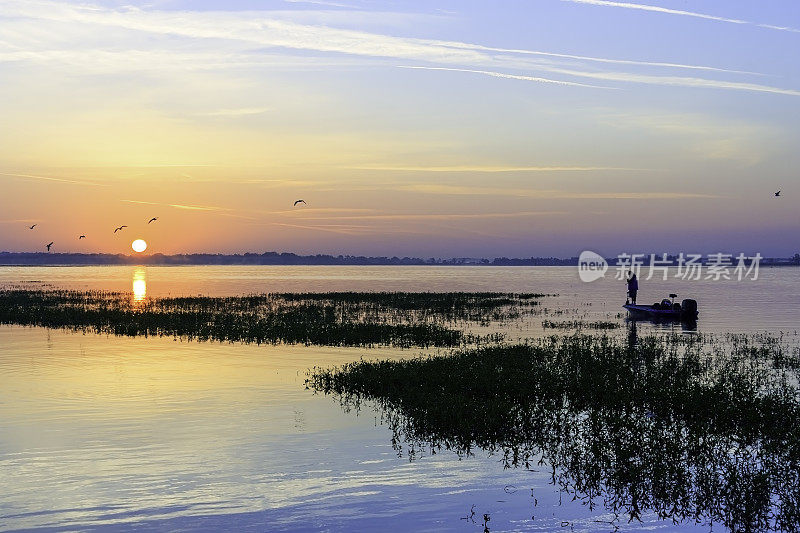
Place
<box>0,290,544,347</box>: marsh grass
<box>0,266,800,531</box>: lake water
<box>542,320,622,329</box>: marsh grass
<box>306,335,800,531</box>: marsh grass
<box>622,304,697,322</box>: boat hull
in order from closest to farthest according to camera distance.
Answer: <box>0,266,800,531</box>: lake water, <box>306,335,800,531</box>: marsh grass, <box>0,290,544,347</box>: marsh grass, <box>542,320,622,329</box>: marsh grass, <box>622,304,697,322</box>: boat hull

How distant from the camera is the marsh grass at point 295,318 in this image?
3469 centimetres

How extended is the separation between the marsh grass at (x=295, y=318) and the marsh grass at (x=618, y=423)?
987 cm

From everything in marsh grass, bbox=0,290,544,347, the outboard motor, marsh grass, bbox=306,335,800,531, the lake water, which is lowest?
the lake water

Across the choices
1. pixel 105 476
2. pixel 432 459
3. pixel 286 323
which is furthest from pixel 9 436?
pixel 286 323

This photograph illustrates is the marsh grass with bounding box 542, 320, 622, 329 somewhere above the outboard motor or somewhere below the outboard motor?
below

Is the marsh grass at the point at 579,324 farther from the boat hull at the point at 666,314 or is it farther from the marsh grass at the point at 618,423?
the marsh grass at the point at 618,423

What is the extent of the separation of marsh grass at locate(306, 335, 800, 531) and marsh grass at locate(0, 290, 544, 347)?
9.87 metres

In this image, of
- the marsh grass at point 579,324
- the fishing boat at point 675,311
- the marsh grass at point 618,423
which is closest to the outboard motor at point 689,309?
the fishing boat at point 675,311

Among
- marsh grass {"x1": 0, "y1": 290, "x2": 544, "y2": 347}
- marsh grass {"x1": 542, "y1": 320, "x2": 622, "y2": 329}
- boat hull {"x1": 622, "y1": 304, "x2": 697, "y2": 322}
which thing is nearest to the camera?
marsh grass {"x1": 0, "y1": 290, "x2": 544, "y2": 347}

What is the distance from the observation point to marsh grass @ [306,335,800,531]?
11.5m

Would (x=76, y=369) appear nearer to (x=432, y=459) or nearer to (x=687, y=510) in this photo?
(x=432, y=459)

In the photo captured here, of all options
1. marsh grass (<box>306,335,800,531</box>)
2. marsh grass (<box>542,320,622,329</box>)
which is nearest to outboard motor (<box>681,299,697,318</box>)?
marsh grass (<box>542,320,622,329</box>)

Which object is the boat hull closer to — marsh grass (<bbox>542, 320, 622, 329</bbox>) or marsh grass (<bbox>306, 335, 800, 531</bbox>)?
marsh grass (<bbox>542, 320, 622, 329</bbox>)

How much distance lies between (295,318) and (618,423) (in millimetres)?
30612
